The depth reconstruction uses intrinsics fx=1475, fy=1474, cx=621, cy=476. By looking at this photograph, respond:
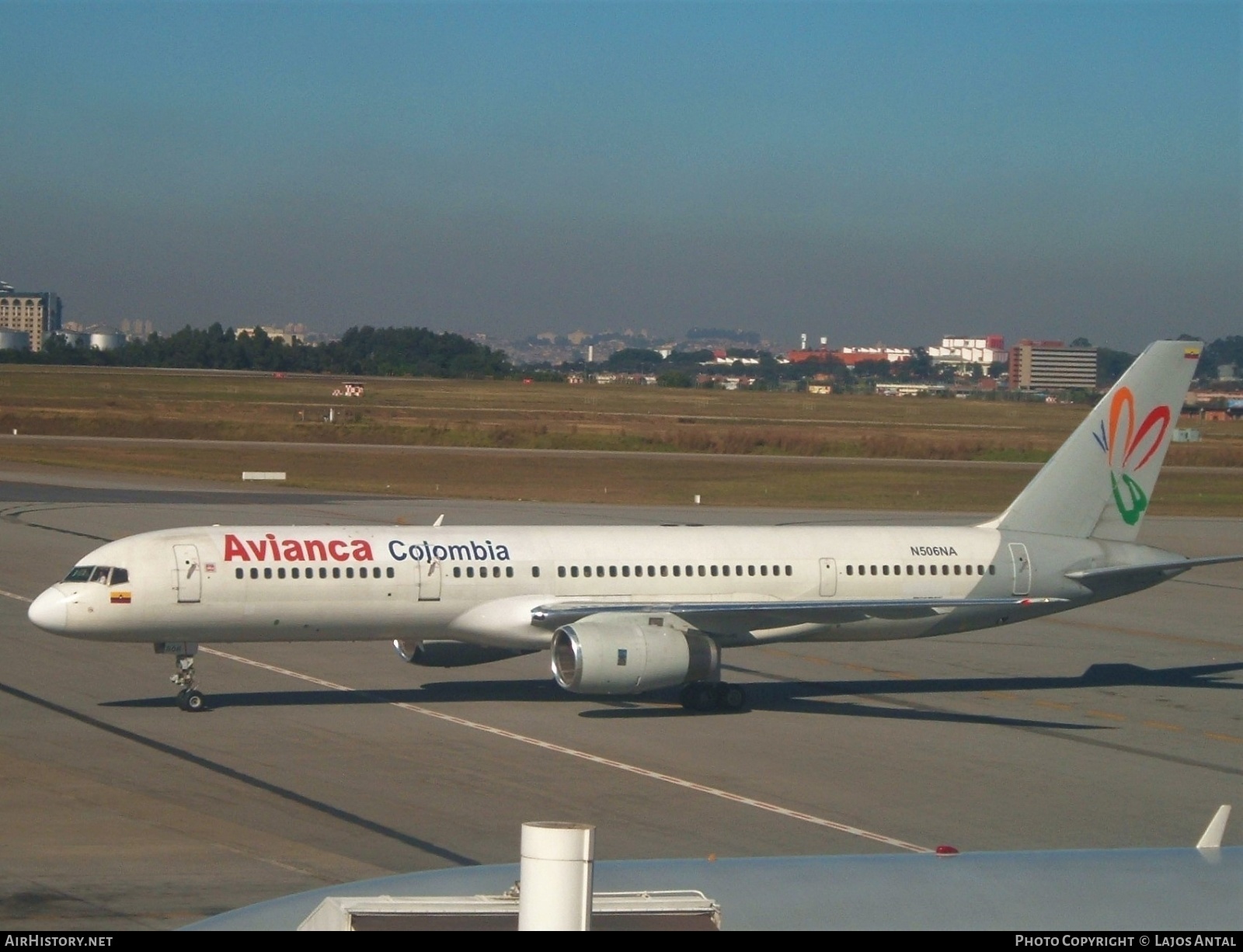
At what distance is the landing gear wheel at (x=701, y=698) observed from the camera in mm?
27922

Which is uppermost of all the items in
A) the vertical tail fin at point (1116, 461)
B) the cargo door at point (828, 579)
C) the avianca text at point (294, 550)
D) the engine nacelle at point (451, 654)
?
the vertical tail fin at point (1116, 461)

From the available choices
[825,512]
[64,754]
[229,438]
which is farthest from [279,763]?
[229,438]

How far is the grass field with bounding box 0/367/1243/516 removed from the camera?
78000 mm

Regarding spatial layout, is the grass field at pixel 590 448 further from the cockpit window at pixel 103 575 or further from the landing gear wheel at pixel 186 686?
the cockpit window at pixel 103 575

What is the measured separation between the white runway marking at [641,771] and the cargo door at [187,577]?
443 cm

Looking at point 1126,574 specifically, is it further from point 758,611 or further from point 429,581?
point 429,581

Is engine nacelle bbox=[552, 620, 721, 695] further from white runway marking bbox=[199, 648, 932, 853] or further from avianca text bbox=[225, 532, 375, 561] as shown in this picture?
avianca text bbox=[225, 532, 375, 561]

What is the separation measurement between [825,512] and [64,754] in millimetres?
48304

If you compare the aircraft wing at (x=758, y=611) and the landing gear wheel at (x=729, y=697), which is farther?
the landing gear wheel at (x=729, y=697)

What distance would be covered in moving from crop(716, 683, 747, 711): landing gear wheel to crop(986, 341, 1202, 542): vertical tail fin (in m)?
7.57

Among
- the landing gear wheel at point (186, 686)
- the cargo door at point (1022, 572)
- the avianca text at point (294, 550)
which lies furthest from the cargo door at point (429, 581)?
the cargo door at point (1022, 572)

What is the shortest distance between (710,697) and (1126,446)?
1151cm

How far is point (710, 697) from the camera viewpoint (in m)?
28.0

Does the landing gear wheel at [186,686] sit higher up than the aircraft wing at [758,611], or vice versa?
the aircraft wing at [758,611]
